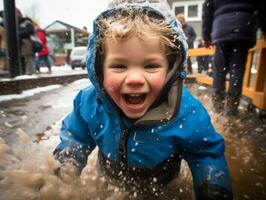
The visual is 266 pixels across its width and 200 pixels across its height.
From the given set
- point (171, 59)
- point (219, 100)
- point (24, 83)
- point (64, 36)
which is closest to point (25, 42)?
point (24, 83)

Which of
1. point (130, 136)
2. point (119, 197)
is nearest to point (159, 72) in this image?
point (130, 136)

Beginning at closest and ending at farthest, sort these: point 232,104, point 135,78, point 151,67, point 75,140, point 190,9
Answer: point 135,78 → point 151,67 → point 75,140 → point 232,104 → point 190,9

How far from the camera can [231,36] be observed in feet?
12.5

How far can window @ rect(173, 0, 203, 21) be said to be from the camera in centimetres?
2498

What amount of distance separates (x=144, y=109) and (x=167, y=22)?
53 centimetres

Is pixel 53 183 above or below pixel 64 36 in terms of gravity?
below

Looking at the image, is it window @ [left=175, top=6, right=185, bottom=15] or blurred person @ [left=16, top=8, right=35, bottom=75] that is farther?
window @ [left=175, top=6, right=185, bottom=15]

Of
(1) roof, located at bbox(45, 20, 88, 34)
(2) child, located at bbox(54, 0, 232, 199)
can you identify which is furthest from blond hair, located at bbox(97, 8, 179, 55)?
(1) roof, located at bbox(45, 20, 88, 34)

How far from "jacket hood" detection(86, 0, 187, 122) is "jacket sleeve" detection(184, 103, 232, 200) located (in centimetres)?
25

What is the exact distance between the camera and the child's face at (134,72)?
1742mm

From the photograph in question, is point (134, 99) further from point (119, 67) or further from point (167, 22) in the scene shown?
point (167, 22)

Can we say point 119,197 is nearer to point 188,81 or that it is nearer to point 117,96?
point 117,96

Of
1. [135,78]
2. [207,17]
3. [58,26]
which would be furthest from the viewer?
[58,26]

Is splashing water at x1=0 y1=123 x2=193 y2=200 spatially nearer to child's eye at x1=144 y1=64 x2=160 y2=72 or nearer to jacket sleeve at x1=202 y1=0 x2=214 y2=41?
child's eye at x1=144 y1=64 x2=160 y2=72
